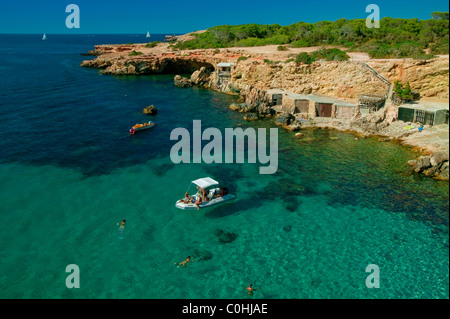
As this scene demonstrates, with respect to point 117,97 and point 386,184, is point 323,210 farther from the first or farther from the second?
point 117,97

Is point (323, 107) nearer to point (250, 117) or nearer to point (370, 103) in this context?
point (370, 103)

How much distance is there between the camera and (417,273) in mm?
17781

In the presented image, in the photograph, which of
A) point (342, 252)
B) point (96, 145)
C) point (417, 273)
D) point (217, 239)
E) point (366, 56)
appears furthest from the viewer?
point (366, 56)

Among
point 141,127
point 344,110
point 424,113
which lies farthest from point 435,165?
point 141,127

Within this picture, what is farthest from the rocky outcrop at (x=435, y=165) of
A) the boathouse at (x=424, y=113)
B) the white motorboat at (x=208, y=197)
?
the white motorboat at (x=208, y=197)

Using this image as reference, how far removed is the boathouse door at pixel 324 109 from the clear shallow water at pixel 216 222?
4.82 meters

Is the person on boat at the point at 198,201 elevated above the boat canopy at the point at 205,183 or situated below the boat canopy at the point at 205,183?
below

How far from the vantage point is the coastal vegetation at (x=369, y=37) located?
4609 centimetres

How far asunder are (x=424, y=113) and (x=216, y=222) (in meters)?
28.2

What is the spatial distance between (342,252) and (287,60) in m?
39.3

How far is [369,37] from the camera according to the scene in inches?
2463

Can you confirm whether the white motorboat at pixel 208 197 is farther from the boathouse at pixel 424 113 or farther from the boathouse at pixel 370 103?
the boathouse at pixel 424 113
